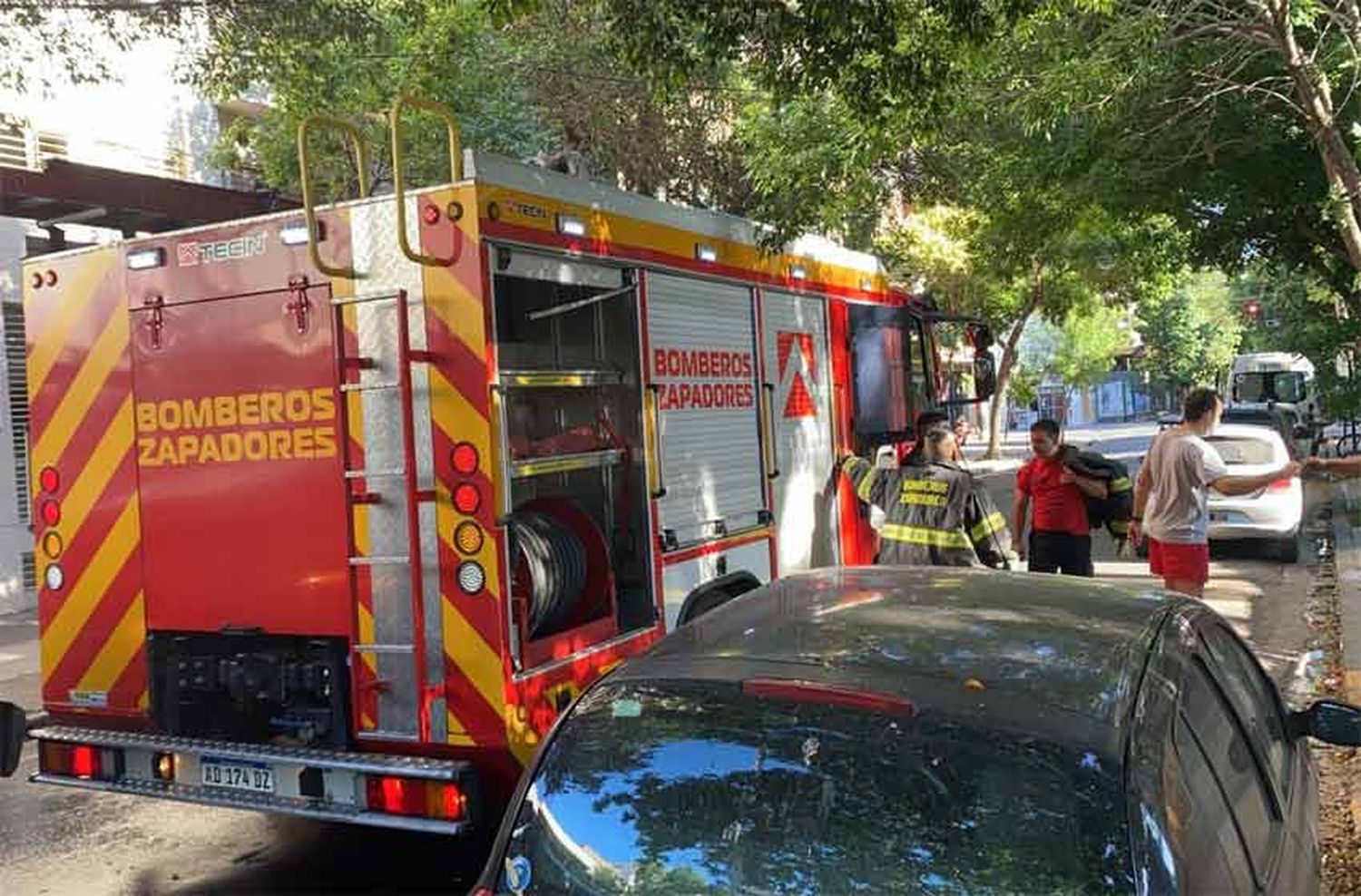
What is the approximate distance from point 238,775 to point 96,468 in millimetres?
1539

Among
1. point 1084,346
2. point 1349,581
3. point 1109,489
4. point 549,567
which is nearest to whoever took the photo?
point 549,567

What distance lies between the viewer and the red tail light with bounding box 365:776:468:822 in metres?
4.26

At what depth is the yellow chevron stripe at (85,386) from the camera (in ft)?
16.9

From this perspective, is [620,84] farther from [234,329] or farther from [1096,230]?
[234,329]

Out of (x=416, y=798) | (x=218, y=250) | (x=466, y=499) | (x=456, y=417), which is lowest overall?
(x=416, y=798)

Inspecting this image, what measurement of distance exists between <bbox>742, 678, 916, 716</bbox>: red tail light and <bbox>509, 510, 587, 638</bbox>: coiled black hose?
2.24 m

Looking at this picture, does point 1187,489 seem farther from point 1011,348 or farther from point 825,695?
point 1011,348

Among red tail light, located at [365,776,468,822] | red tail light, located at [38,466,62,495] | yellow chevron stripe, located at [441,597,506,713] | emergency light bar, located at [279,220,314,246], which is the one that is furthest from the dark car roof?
red tail light, located at [38,466,62,495]

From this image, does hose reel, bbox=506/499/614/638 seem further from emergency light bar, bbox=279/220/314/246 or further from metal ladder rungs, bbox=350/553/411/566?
emergency light bar, bbox=279/220/314/246

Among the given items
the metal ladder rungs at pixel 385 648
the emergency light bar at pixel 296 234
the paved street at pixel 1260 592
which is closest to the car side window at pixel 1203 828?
the metal ladder rungs at pixel 385 648

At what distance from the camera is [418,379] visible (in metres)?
4.51

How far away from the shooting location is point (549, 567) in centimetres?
503

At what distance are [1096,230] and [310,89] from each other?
1005 centimetres

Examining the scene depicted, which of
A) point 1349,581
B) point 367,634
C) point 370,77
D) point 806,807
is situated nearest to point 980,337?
point 1349,581
